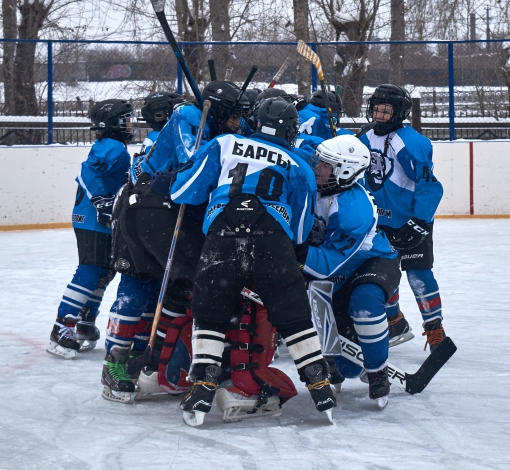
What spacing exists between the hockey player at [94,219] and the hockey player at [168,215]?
29.6 inches

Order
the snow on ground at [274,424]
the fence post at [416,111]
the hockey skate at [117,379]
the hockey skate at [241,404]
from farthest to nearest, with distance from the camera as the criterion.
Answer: the fence post at [416,111] → the hockey skate at [117,379] → the hockey skate at [241,404] → the snow on ground at [274,424]

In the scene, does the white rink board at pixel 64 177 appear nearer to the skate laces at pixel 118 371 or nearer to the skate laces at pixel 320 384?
the skate laces at pixel 118 371

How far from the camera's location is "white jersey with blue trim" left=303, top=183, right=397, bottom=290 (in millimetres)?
3092

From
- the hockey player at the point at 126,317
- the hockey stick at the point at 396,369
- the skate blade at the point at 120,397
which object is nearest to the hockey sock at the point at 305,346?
the hockey stick at the point at 396,369

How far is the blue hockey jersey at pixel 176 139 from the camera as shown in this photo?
3270 mm

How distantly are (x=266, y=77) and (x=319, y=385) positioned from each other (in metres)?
6.68

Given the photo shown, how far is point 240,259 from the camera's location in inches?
113

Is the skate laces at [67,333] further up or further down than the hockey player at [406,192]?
further down

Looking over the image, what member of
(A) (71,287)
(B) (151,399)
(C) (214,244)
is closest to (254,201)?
(C) (214,244)

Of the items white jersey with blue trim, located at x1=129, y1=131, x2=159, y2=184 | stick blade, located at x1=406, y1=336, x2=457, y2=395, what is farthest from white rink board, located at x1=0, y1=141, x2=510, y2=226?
stick blade, located at x1=406, y1=336, x2=457, y2=395

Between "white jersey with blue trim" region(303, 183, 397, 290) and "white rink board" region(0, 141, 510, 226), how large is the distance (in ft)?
19.4

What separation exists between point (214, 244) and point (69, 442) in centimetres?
82

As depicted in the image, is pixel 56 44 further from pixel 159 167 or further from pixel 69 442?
pixel 69 442

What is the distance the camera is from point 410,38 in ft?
42.0
